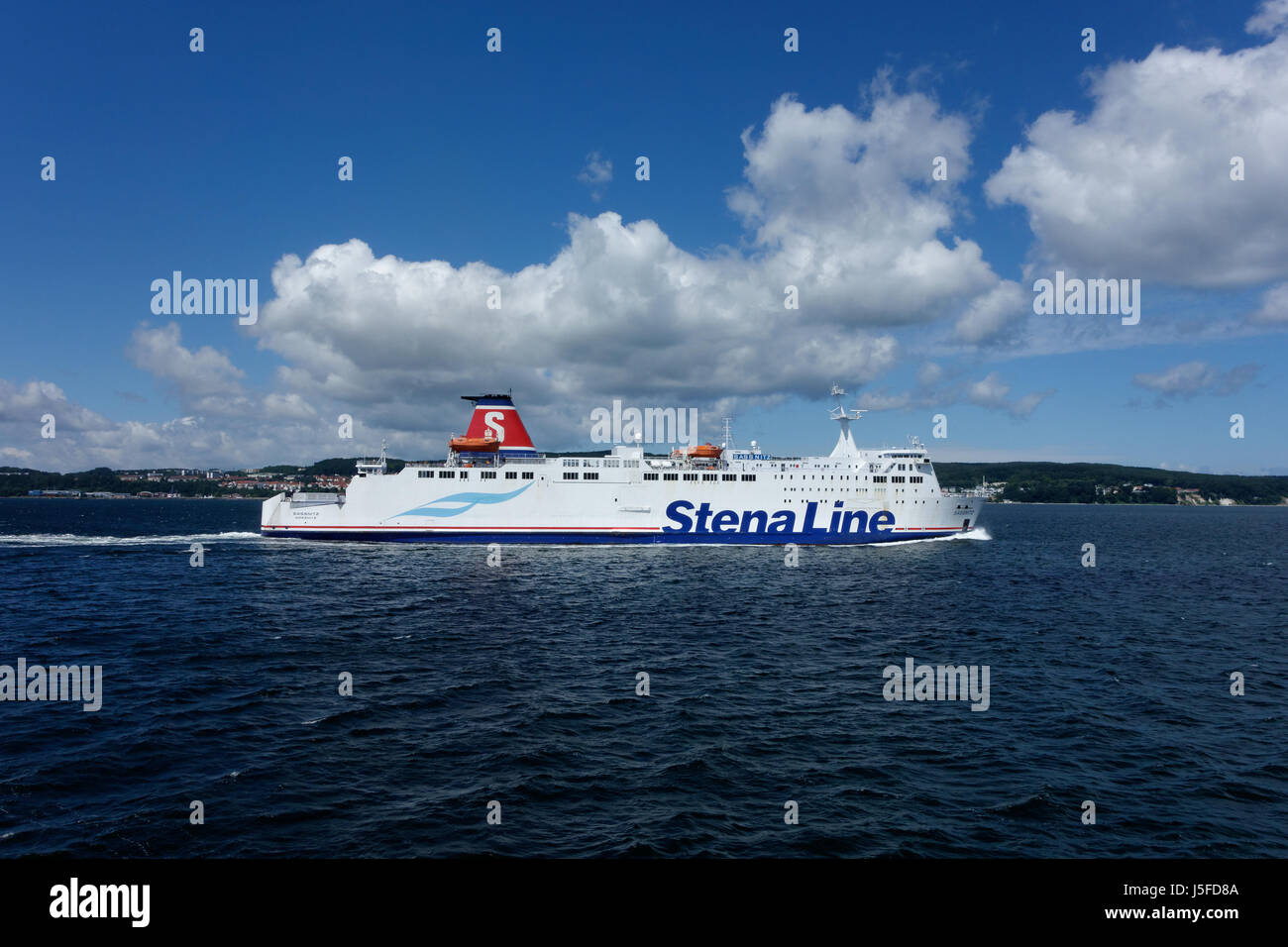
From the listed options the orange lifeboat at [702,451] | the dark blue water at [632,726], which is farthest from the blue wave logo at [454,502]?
the dark blue water at [632,726]

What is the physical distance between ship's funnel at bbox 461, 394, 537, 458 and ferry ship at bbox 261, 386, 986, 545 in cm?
154

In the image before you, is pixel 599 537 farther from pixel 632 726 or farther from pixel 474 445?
pixel 632 726

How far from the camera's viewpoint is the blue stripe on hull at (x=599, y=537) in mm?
51688

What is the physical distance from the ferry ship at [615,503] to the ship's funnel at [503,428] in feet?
5.06

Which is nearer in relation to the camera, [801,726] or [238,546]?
[801,726]

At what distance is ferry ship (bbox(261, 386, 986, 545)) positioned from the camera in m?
51.4

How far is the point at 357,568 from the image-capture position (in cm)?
3838

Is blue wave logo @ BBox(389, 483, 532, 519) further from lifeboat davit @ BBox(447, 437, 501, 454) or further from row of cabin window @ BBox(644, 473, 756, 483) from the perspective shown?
row of cabin window @ BBox(644, 473, 756, 483)

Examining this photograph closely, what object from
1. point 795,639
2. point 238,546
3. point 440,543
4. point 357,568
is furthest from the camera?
point 440,543

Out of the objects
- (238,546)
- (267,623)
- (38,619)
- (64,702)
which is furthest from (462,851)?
A: (238,546)

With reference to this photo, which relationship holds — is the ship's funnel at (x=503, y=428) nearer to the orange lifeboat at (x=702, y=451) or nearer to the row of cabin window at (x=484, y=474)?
the row of cabin window at (x=484, y=474)

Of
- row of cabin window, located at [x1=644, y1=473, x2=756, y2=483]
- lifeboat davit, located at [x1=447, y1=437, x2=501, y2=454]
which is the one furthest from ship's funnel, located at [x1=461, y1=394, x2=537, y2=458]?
row of cabin window, located at [x1=644, y1=473, x2=756, y2=483]
